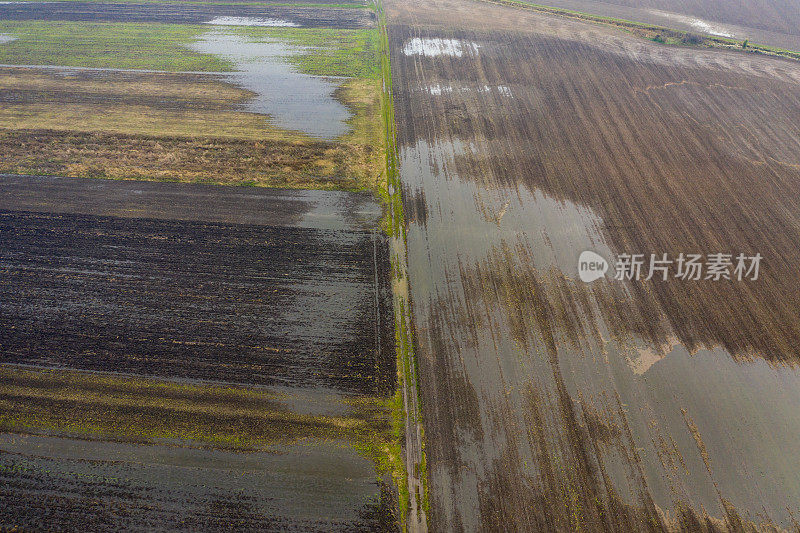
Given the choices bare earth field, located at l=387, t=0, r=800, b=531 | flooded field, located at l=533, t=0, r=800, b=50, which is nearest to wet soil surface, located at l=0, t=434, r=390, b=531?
bare earth field, located at l=387, t=0, r=800, b=531

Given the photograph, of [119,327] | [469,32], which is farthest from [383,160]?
[469,32]

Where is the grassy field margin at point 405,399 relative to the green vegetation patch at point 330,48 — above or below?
below

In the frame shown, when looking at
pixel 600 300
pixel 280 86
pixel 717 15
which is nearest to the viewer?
pixel 600 300

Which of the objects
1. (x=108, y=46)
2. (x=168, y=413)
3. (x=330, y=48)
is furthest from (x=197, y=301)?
(x=108, y=46)

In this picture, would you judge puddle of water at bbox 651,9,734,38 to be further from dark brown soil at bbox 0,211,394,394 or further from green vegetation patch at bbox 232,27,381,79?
dark brown soil at bbox 0,211,394,394

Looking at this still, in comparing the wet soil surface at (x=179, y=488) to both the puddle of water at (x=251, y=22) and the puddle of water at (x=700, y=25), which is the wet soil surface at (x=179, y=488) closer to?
the puddle of water at (x=251, y=22)

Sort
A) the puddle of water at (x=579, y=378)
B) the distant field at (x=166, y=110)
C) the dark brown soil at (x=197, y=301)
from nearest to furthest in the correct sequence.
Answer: the puddle of water at (x=579, y=378) < the dark brown soil at (x=197, y=301) < the distant field at (x=166, y=110)

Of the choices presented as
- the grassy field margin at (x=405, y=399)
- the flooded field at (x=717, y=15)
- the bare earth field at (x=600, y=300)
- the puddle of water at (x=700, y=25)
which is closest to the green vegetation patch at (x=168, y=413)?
the grassy field margin at (x=405, y=399)

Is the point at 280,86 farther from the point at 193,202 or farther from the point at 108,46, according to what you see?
the point at 108,46
